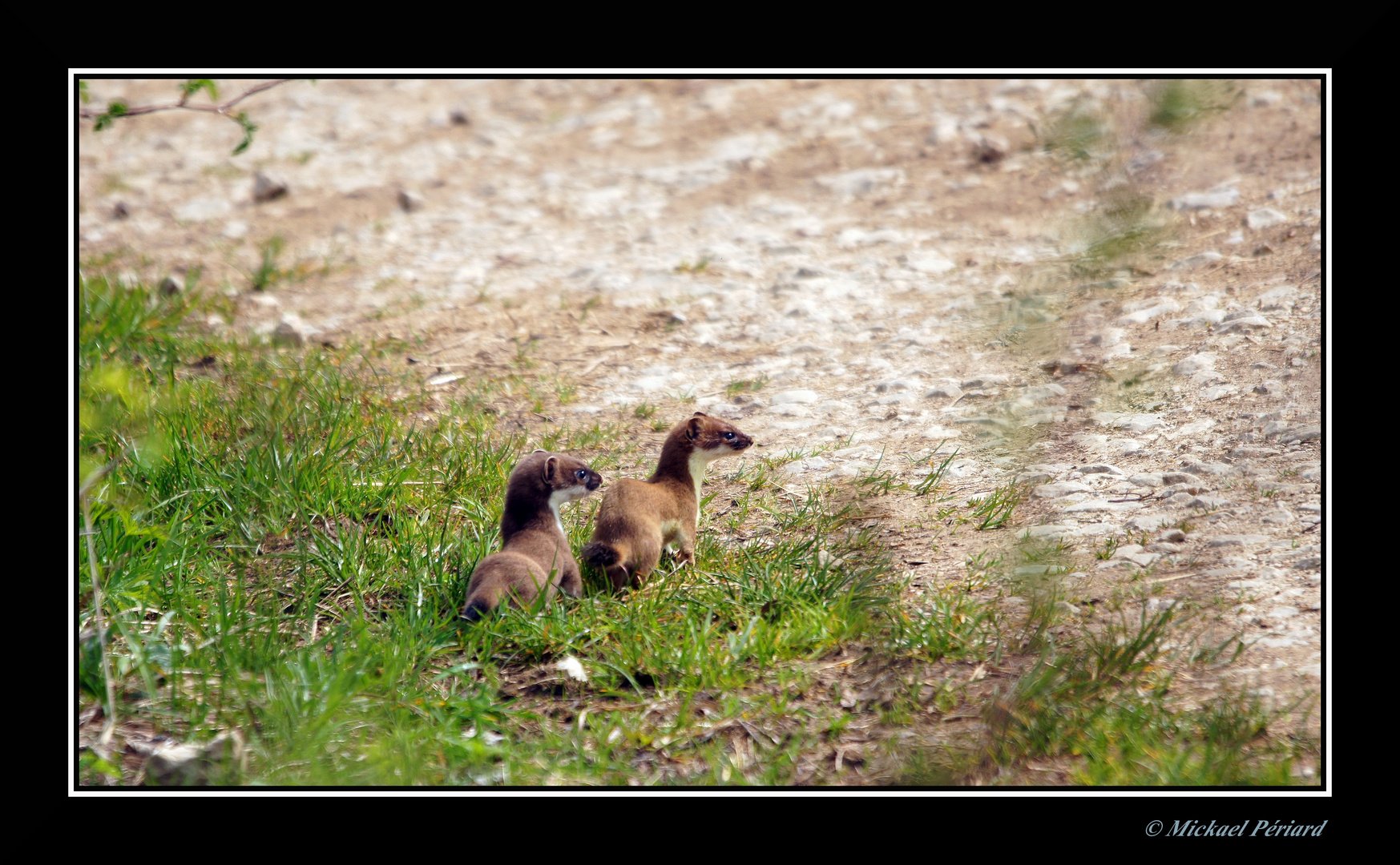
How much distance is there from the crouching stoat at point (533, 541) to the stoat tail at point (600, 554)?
71 mm

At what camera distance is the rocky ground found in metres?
4.62

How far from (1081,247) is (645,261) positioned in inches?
271

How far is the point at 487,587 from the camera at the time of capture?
4.12m

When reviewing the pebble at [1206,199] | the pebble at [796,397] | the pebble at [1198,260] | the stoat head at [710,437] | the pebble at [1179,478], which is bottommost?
the pebble at [1179,478]

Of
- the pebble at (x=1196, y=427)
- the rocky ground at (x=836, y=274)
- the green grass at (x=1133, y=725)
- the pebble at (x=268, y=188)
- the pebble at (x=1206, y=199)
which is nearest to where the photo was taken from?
the green grass at (x=1133, y=725)

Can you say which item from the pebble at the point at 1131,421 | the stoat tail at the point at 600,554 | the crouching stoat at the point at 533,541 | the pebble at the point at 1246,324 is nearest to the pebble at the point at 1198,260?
the pebble at the point at 1246,324

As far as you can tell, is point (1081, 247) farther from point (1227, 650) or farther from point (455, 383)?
point (455, 383)

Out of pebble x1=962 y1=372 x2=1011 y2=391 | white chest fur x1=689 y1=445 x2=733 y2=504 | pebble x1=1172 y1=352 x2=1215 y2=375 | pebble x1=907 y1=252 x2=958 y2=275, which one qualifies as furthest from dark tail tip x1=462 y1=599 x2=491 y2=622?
pebble x1=907 y1=252 x2=958 y2=275

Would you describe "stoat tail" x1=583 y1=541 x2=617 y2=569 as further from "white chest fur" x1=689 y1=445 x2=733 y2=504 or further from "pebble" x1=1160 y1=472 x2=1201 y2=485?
"pebble" x1=1160 y1=472 x2=1201 y2=485

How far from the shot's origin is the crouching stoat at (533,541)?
415 centimetres

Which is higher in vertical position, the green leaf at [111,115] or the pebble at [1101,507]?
the green leaf at [111,115]

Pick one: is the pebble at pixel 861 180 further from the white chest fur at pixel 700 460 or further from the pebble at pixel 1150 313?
the white chest fur at pixel 700 460

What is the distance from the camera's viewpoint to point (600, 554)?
4.42 m

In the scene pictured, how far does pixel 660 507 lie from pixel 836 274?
340 centimetres
